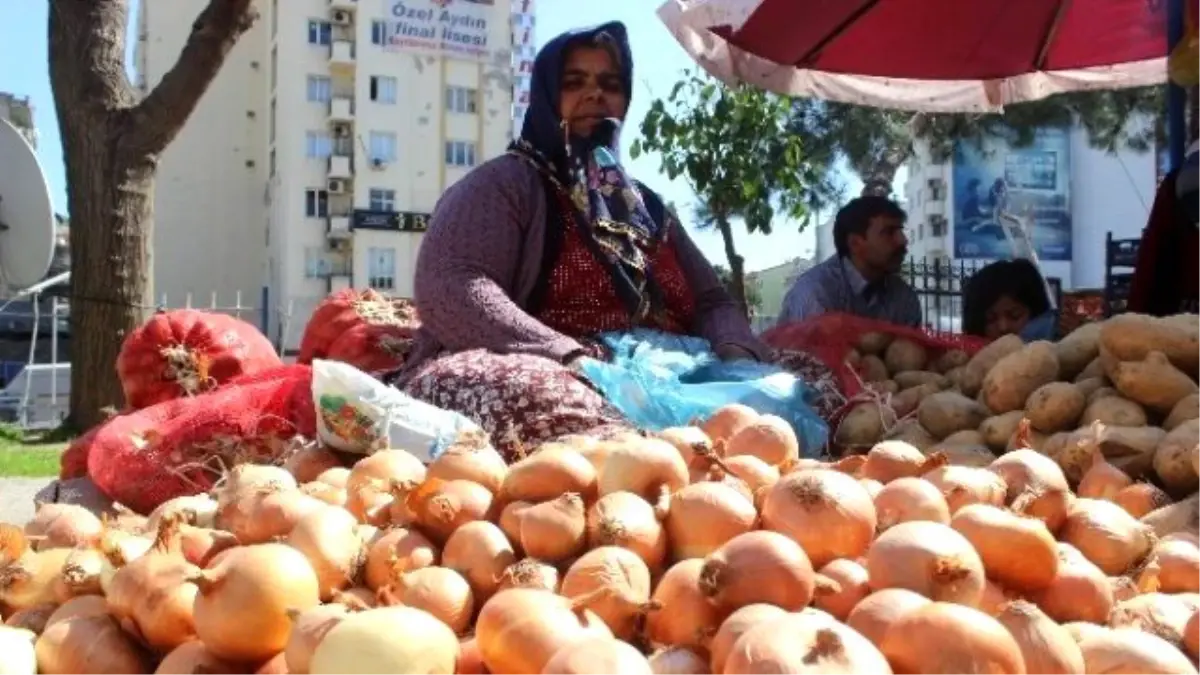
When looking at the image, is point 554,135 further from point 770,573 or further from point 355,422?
point 770,573

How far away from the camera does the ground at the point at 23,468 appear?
4.53 meters

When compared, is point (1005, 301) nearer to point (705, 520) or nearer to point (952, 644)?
point (705, 520)

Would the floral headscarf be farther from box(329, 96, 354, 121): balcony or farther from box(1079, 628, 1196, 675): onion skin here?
box(329, 96, 354, 121): balcony

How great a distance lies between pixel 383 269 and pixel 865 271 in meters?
30.0

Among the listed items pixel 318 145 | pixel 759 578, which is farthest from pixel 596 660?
pixel 318 145

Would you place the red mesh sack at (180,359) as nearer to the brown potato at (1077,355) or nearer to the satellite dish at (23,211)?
the brown potato at (1077,355)

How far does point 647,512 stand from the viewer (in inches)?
57.2

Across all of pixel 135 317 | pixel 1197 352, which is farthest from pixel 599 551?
pixel 135 317

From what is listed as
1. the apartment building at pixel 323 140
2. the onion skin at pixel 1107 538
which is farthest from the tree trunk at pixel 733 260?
the apartment building at pixel 323 140

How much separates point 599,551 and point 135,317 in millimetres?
5347

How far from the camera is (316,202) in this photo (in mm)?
→ 33438

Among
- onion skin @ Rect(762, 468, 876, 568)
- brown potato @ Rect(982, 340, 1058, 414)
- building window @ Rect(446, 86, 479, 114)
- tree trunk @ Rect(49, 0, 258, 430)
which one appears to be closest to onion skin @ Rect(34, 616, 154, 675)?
onion skin @ Rect(762, 468, 876, 568)

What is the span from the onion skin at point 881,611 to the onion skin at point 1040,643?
9cm

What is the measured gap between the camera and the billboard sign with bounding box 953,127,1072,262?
1452 inches
